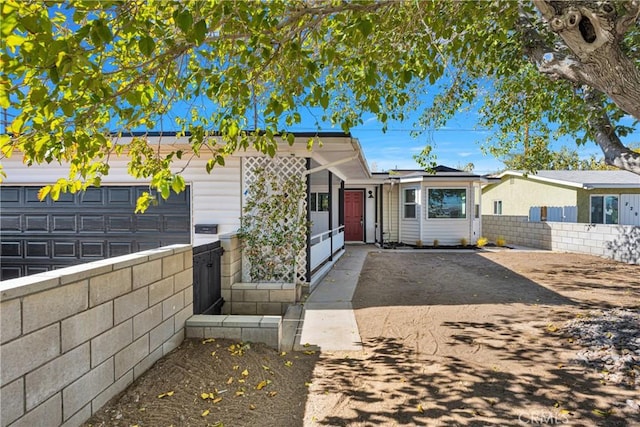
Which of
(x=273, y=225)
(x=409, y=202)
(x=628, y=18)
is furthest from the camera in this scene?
(x=409, y=202)

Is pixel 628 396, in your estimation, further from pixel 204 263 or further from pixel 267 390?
pixel 204 263

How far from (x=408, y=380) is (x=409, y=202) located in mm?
12471

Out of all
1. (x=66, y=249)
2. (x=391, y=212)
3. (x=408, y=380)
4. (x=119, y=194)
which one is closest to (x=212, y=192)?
(x=119, y=194)

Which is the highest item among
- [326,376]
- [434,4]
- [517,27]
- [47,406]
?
[517,27]

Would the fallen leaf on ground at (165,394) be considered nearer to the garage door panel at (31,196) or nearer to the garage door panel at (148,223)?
the garage door panel at (148,223)

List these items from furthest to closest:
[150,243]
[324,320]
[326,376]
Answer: [150,243] → [324,320] → [326,376]

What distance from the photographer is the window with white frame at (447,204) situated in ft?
48.1

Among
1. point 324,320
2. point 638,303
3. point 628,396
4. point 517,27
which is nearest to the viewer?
point 628,396

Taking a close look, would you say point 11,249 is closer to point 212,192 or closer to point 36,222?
point 36,222

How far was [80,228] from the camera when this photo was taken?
7371mm

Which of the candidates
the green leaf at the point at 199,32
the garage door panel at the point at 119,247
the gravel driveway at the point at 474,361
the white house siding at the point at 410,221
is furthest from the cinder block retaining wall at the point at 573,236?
the garage door panel at the point at 119,247

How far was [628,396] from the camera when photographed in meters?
3.15

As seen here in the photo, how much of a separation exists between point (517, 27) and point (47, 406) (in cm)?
641

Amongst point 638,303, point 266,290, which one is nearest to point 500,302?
point 638,303
